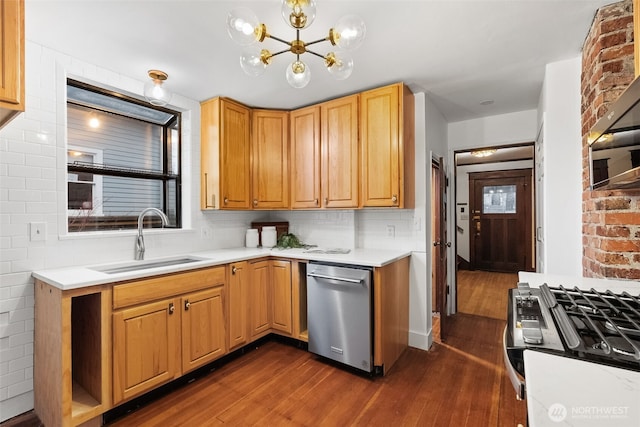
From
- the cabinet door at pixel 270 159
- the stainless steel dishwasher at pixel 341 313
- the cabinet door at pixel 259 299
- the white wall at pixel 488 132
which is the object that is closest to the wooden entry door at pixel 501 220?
the white wall at pixel 488 132

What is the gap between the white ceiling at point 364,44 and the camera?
164 centimetres

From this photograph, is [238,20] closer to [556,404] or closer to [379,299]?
[556,404]

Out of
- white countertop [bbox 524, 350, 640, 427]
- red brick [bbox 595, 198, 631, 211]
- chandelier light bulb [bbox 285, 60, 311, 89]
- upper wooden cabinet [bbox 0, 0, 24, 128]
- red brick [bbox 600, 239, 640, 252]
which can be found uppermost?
chandelier light bulb [bbox 285, 60, 311, 89]

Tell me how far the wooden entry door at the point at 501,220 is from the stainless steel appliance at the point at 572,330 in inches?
225

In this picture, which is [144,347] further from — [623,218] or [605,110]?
[605,110]

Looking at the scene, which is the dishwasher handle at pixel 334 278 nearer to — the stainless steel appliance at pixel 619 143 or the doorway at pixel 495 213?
the stainless steel appliance at pixel 619 143

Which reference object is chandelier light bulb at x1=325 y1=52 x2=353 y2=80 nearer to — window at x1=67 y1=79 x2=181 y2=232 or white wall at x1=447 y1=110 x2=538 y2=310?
window at x1=67 y1=79 x2=181 y2=232

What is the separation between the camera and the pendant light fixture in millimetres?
2340

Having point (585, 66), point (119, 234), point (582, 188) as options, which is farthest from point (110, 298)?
point (585, 66)

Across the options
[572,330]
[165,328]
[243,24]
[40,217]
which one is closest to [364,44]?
[243,24]

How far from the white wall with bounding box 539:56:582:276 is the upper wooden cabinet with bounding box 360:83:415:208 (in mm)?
1024

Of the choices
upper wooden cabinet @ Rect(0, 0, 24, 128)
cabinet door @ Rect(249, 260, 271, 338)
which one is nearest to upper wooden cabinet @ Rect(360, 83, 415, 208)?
cabinet door @ Rect(249, 260, 271, 338)

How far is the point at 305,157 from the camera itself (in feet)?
10.3

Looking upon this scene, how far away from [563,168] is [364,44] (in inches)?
68.0
